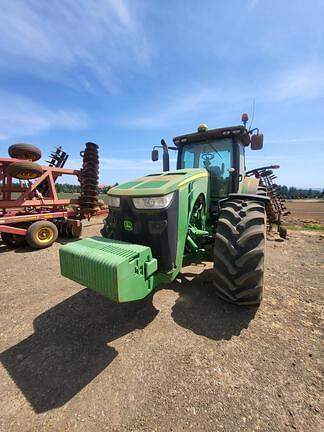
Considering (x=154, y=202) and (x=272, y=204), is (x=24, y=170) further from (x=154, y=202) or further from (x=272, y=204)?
(x=272, y=204)

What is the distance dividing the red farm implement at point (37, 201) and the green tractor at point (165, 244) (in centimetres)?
384

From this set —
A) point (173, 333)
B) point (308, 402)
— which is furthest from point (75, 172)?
point (308, 402)

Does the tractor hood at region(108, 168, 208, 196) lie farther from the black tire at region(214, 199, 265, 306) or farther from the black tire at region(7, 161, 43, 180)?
the black tire at region(7, 161, 43, 180)

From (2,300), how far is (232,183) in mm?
4061

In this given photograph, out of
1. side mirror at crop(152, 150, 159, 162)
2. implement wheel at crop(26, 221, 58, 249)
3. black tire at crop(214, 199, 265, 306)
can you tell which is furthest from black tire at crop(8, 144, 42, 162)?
black tire at crop(214, 199, 265, 306)

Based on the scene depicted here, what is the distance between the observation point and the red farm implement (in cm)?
608

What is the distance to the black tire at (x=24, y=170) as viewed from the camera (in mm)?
6027

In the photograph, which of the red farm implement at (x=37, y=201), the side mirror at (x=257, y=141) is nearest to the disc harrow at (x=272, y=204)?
the side mirror at (x=257, y=141)

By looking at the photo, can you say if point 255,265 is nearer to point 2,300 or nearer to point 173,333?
point 173,333

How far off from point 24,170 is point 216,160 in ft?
16.4

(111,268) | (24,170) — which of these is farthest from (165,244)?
(24,170)

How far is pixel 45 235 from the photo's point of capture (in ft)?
20.9

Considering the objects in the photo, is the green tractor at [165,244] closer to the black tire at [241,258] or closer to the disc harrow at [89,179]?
the black tire at [241,258]

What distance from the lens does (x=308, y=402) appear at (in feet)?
5.79
